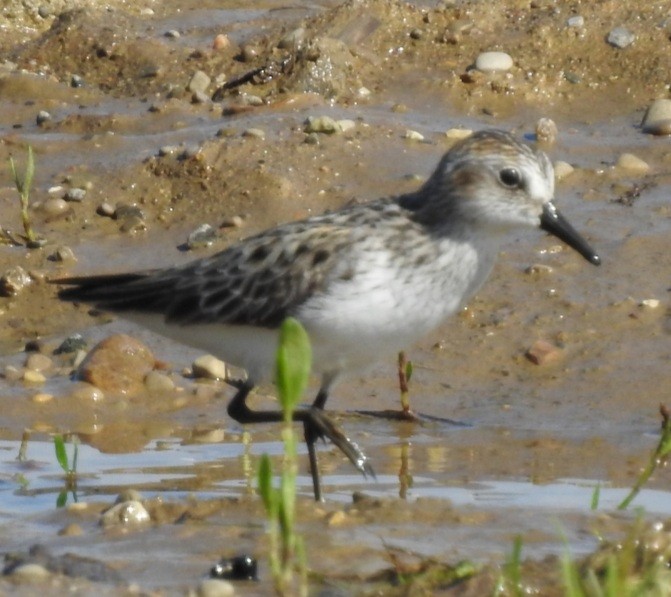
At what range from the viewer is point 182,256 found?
939 cm

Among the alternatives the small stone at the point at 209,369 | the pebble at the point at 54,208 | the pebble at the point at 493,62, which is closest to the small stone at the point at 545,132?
the pebble at the point at 493,62

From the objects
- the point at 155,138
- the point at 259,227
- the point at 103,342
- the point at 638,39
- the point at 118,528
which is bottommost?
the point at 118,528

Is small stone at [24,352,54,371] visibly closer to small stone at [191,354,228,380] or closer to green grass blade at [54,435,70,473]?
small stone at [191,354,228,380]

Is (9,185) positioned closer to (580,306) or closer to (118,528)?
(580,306)

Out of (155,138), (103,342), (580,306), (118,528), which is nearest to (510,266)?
(580,306)

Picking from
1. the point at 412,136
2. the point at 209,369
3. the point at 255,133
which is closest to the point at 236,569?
the point at 209,369

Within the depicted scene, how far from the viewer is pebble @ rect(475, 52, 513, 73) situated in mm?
11508

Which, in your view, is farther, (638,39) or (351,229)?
(638,39)

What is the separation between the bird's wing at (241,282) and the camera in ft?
21.4

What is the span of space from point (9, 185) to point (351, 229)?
4398mm

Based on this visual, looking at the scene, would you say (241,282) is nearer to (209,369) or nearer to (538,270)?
(209,369)

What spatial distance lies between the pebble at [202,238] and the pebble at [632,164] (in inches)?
101

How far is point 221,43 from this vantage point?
12.5 metres

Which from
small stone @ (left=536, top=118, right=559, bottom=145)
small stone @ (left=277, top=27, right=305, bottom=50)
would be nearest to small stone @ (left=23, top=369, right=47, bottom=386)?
small stone @ (left=536, top=118, right=559, bottom=145)
